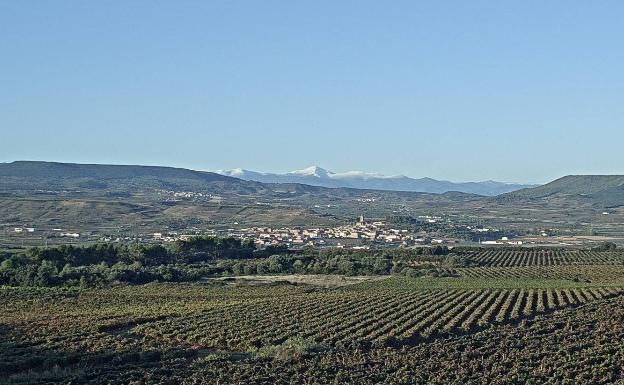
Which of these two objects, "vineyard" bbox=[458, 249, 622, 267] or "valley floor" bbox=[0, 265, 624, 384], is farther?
"vineyard" bbox=[458, 249, 622, 267]

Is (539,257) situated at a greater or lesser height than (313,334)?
lesser

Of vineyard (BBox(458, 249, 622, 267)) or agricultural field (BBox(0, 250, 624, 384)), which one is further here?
vineyard (BBox(458, 249, 622, 267))

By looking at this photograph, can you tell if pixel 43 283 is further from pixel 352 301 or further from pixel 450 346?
pixel 450 346

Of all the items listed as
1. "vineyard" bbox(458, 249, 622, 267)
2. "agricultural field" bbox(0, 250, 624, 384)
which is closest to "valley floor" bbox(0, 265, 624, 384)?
"agricultural field" bbox(0, 250, 624, 384)

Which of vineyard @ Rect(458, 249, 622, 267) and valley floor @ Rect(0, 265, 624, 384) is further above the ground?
valley floor @ Rect(0, 265, 624, 384)

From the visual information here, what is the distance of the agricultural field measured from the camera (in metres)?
25.3

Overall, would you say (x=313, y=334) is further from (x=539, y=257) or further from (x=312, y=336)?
(x=539, y=257)

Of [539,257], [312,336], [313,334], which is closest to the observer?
[312,336]

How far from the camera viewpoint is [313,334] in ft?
111

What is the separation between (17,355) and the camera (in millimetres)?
28016

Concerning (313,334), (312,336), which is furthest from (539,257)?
(312,336)

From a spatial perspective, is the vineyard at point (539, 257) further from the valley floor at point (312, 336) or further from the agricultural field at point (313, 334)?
the valley floor at point (312, 336)

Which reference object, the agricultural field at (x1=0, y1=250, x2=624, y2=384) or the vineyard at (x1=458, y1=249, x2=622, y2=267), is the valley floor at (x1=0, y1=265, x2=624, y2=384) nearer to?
the agricultural field at (x1=0, y1=250, x2=624, y2=384)

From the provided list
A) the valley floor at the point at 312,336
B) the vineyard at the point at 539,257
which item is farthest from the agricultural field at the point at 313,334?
the vineyard at the point at 539,257
